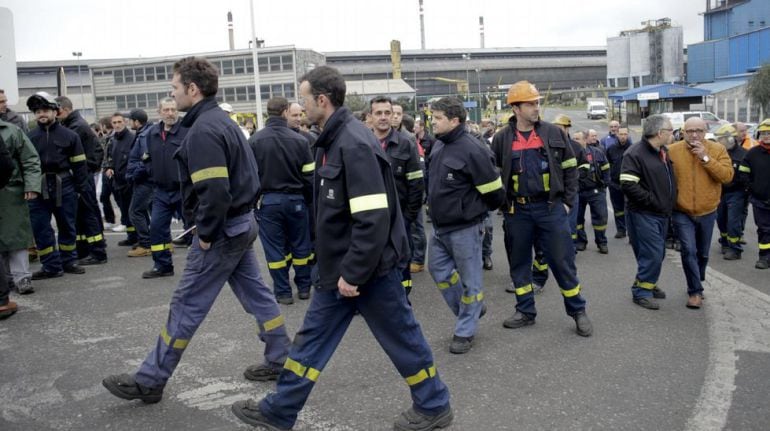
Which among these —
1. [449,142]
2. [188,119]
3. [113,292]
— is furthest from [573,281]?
[113,292]

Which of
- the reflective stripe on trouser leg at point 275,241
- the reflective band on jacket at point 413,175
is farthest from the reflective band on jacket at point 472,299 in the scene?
the reflective stripe on trouser leg at point 275,241

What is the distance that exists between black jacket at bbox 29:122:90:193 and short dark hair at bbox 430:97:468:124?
5.00 meters

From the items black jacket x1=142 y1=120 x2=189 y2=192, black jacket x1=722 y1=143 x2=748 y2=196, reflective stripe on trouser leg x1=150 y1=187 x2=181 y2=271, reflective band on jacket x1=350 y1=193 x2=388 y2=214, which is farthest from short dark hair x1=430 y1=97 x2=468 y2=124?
black jacket x1=722 y1=143 x2=748 y2=196

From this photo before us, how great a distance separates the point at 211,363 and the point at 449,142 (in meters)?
2.58

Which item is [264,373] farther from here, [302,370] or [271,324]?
[302,370]

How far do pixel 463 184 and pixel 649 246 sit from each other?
7.54 feet

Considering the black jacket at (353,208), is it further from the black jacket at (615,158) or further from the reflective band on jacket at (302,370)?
the black jacket at (615,158)

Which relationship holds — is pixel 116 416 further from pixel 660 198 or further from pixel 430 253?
pixel 660 198

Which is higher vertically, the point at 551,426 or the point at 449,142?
the point at 449,142

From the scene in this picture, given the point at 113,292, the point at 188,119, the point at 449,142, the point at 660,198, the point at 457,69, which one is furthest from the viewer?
the point at 457,69

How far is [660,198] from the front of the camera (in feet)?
21.4

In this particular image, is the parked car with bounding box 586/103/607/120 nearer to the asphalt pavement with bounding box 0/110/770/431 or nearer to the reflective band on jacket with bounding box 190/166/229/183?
the asphalt pavement with bounding box 0/110/770/431

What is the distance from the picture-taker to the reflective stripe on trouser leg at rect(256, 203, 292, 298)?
6.81m

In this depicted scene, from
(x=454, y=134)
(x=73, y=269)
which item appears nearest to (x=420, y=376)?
(x=454, y=134)
